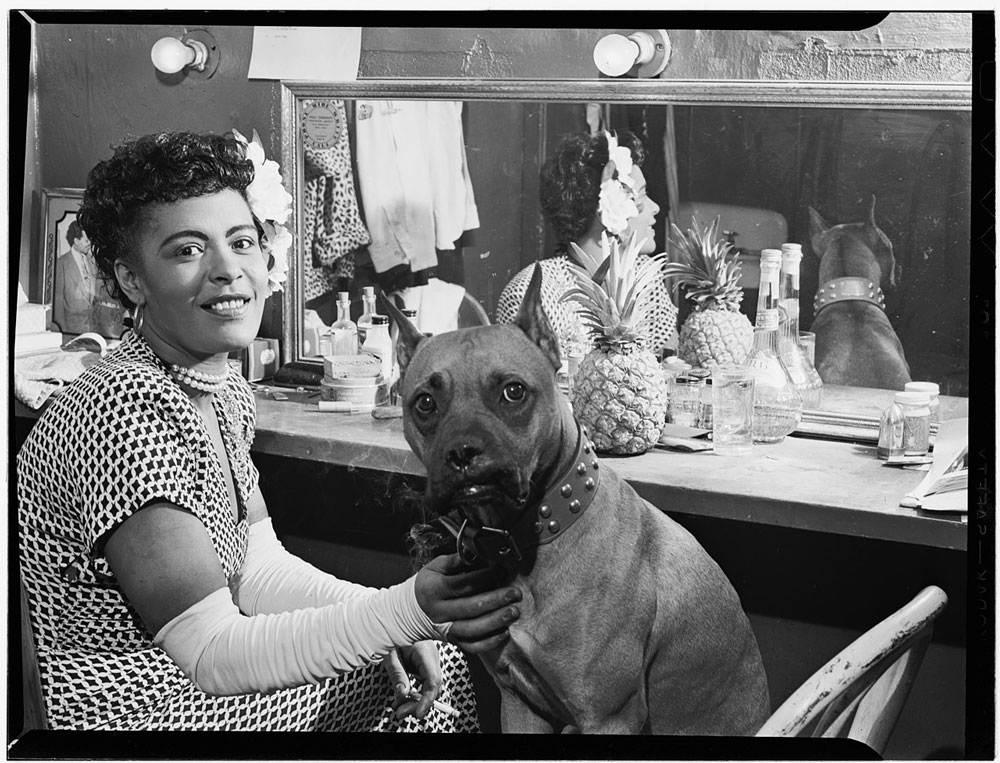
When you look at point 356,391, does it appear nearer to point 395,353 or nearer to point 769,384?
point 395,353

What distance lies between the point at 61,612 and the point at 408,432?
28.5 inches

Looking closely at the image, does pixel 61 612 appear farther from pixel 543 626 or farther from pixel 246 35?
→ pixel 246 35

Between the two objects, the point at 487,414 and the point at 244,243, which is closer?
the point at 487,414

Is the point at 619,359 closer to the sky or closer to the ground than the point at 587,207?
closer to the ground

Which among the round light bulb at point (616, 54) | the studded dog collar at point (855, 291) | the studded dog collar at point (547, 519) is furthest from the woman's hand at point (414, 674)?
the round light bulb at point (616, 54)

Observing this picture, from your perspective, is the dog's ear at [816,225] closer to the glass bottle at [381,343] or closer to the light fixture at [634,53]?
the light fixture at [634,53]

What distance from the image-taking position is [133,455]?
2.07 meters

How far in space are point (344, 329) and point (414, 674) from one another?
0.68 m

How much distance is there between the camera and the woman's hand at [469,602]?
214 centimetres

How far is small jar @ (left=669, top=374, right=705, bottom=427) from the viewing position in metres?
2.29

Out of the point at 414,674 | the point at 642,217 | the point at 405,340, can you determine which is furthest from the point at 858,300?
the point at 414,674

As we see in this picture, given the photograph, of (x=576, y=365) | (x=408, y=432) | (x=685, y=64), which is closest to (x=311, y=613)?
(x=408, y=432)

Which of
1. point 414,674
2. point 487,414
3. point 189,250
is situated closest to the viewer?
point 487,414

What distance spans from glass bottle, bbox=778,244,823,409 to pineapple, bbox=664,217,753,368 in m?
0.08
